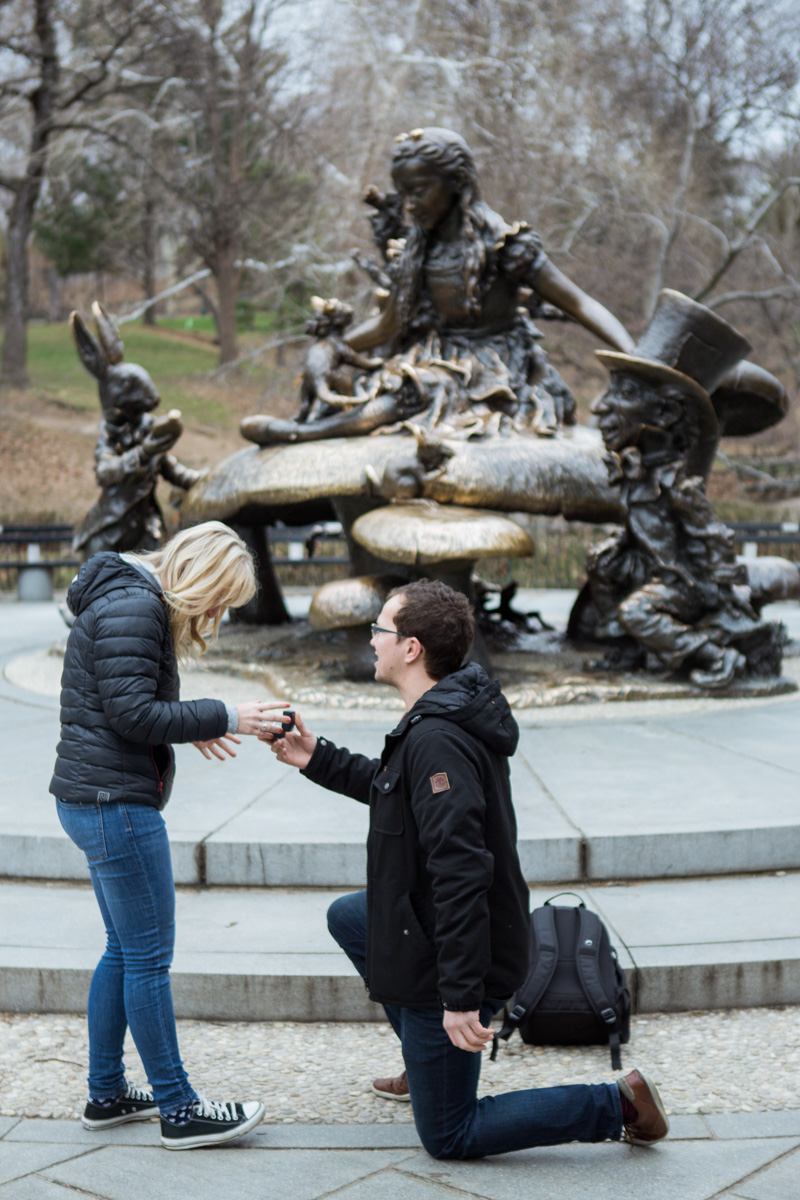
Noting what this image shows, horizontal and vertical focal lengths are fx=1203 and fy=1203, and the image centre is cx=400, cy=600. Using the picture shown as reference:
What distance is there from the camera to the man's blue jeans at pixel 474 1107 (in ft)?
8.36

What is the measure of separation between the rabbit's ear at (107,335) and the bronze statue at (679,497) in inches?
132

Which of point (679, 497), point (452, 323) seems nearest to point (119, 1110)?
point (679, 497)

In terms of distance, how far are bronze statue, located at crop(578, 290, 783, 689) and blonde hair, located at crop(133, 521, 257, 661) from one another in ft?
13.9

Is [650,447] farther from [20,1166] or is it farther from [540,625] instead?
[20,1166]

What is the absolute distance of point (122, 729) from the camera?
270cm

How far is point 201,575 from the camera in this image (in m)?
2.83

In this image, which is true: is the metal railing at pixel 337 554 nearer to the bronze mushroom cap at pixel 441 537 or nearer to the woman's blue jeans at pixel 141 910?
the bronze mushroom cap at pixel 441 537

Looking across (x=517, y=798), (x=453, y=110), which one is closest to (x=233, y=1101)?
(x=517, y=798)

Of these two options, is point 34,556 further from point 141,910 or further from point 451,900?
point 451,900

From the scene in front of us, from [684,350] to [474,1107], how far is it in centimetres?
499

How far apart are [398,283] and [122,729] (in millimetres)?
5824

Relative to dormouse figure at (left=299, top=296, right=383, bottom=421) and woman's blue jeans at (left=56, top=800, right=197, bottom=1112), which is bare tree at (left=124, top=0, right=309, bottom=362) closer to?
dormouse figure at (left=299, top=296, right=383, bottom=421)

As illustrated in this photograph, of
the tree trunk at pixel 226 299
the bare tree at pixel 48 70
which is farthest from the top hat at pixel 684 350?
the tree trunk at pixel 226 299

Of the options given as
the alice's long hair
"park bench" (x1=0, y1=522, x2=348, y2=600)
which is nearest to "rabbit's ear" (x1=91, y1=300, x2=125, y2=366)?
the alice's long hair
